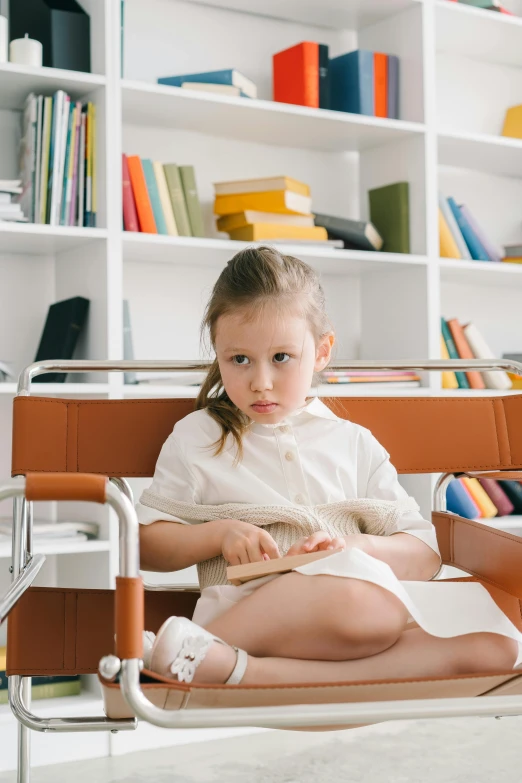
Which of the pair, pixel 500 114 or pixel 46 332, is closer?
pixel 46 332

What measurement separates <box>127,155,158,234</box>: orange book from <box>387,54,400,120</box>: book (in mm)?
Answer: 767

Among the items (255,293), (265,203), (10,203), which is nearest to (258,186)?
(265,203)

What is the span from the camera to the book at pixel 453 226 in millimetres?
2725

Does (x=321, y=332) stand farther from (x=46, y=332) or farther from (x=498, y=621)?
(x=46, y=332)

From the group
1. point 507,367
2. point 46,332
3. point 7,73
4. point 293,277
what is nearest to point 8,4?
point 7,73

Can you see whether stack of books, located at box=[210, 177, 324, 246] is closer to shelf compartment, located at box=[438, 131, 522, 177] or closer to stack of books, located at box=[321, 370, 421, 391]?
Answer: stack of books, located at box=[321, 370, 421, 391]

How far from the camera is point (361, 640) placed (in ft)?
3.61

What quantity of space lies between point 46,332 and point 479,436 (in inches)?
45.2

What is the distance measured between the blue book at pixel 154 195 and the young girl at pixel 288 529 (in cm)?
90

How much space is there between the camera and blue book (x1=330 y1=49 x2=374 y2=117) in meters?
2.57

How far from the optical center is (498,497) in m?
2.69

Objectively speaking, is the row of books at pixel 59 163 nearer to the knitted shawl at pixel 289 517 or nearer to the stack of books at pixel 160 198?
the stack of books at pixel 160 198

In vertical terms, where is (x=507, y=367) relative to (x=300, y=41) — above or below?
below

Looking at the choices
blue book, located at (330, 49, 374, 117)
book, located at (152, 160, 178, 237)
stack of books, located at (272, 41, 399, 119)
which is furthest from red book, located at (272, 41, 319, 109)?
book, located at (152, 160, 178, 237)
